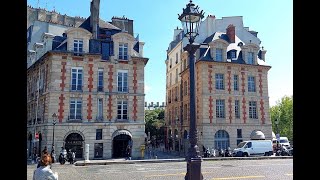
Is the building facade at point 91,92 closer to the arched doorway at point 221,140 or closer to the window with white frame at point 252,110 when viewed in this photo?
the arched doorway at point 221,140

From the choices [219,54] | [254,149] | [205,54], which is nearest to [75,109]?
[205,54]

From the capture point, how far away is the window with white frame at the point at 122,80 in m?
29.7

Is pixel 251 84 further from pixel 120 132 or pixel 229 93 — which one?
pixel 120 132

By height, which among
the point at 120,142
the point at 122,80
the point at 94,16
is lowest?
the point at 120,142

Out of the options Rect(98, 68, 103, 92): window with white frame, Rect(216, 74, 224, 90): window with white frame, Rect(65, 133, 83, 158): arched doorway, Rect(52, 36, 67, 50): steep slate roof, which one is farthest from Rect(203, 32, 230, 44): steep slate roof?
Rect(65, 133, 83, 158): arched doorway

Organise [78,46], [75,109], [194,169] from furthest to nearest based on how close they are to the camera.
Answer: [78,46]
[75,109]
[194,169]

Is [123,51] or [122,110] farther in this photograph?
[123,51]

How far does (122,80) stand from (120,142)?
5.82 m

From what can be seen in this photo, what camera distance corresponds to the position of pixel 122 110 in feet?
96.8

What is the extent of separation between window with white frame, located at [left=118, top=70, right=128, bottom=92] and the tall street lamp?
21662mm

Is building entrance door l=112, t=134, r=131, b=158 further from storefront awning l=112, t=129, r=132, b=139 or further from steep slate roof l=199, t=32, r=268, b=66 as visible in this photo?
steep slate roof l=199, t=32, r=268, b=66
